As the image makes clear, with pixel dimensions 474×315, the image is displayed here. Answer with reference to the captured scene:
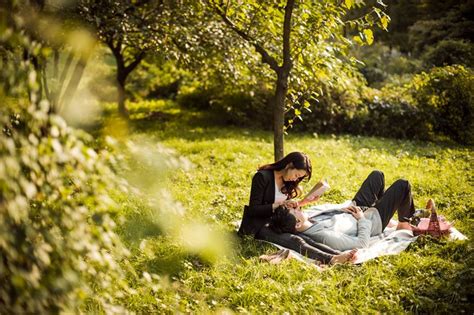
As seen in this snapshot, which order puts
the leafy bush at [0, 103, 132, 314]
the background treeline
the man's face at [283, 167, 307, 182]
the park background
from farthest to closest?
the background treeline
the man's face at [283, 167, 307, 182]
the park background
the leafy bush at [0, 103, 132, 314]

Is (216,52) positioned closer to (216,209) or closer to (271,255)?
(216,209)

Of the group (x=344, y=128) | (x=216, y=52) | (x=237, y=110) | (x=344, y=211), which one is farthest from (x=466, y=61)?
(x=344, y=211)

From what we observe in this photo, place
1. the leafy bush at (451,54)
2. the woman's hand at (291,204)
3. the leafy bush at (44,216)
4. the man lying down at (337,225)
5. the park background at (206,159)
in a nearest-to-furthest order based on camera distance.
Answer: the leafy bush at (44,216)
the park background at (206,159)
the man lying down at (337,225)
the woman's hand at (291,204)
the leafy bush at (451,54)

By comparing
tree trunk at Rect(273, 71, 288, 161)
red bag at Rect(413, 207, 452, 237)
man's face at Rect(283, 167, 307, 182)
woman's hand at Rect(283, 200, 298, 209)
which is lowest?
woman's hand at Rect(283, 200, 298, 209)

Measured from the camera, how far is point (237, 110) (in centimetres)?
1318

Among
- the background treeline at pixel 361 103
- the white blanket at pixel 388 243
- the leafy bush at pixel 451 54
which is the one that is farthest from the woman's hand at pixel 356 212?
the leafy bush at pixel 451 54

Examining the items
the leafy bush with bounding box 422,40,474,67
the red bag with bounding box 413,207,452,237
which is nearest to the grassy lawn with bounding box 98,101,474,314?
the red bag with bounding box 413,207,452,237

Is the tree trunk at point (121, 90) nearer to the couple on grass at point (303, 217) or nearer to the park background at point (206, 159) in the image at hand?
the park background at point (206, 159)

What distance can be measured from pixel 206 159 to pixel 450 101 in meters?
7.11

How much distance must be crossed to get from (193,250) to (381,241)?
239 cm

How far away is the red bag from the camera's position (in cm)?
547

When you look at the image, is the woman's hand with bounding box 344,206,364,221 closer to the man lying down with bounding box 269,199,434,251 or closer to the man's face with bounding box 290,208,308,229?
the man lying down with bounding box 269,199,434,251

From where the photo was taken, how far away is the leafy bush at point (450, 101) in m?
11.6

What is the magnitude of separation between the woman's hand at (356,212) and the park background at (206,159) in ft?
2.37
